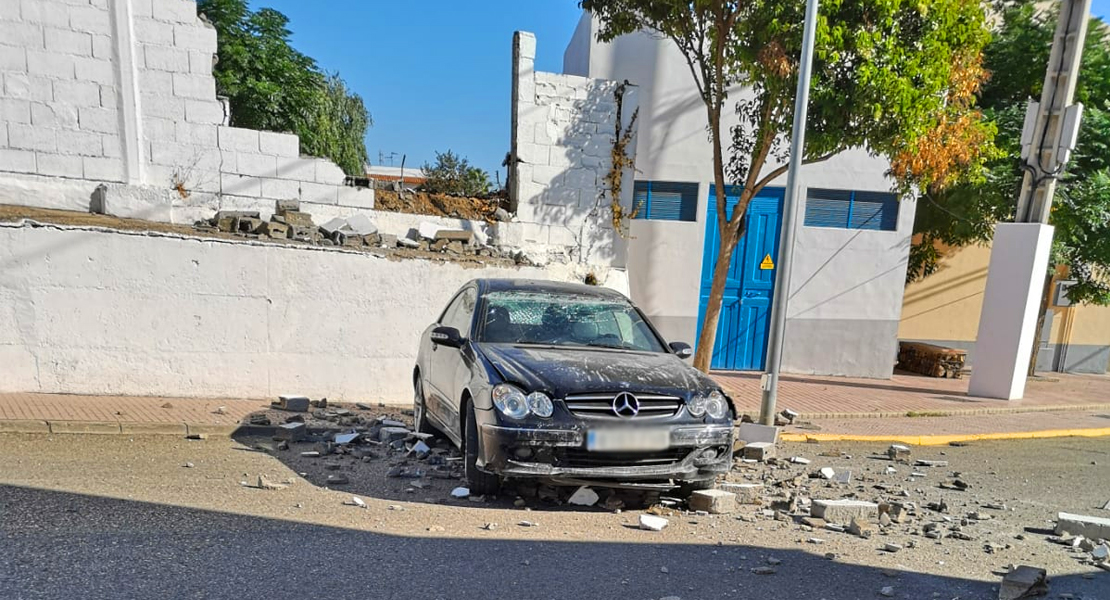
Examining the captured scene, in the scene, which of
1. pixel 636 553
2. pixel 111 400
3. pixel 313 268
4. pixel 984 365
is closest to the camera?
pixel 636 553

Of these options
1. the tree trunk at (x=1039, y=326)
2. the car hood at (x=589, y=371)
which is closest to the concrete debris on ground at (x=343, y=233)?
the car hood at (x=589, y=371)

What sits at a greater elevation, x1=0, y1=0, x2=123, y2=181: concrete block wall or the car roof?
x1=0, y1=0, x2=123, y2=181: concrete block wall

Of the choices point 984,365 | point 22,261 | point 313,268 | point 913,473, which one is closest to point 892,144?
point 913,473

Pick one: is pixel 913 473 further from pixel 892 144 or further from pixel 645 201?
pixel 645 201

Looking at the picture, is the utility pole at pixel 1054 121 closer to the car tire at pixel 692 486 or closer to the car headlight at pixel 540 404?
the car tire at pixel 692 486

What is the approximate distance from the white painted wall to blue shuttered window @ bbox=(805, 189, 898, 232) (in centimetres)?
688

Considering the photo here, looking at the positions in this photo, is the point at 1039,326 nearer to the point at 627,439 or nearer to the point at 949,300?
the point at 949,300

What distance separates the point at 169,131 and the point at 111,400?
3.69 m

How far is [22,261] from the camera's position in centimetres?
662

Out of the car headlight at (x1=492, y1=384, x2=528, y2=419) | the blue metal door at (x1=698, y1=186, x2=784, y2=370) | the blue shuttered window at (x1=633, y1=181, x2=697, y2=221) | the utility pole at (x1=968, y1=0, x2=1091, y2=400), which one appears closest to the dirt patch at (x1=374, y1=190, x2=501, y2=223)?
the blue shuttered window at (x1=633, y1=181, x2=697, y2=221)

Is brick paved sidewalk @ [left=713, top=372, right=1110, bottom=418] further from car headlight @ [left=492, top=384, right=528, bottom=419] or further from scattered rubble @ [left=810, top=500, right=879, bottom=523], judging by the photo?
car headlight @ [left=492, top=384, right=528, bottom=419]

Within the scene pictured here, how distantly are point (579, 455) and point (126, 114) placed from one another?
25.2ft

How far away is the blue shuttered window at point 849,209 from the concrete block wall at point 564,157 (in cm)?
361

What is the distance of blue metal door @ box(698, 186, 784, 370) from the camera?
458 inches
